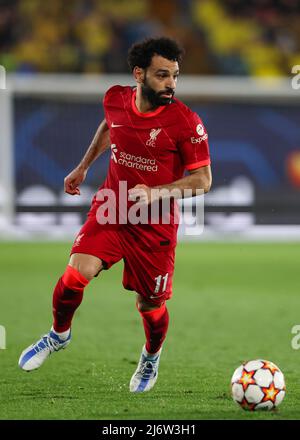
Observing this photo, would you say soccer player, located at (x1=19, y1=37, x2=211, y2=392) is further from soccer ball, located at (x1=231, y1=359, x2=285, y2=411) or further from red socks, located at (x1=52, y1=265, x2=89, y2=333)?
soccer ball, located at (x1=231, y1=359, x2=285, y2=411)

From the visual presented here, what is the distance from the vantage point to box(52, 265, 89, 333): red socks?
5.64m

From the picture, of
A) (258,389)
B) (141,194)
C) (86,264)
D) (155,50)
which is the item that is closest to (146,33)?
(155,50)

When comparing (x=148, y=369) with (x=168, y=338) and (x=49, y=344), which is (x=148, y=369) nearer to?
(x=49, y=344)

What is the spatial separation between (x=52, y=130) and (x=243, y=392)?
13.3 m

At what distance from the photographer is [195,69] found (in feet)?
71.0

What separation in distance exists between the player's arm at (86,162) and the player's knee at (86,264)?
659mm

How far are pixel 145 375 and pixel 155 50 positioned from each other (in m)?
2.07

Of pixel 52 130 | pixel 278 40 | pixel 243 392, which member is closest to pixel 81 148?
pixel 52 130

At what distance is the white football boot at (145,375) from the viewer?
230 inches

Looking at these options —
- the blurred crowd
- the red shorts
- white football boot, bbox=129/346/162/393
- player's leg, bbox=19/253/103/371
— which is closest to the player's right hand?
the red shorts

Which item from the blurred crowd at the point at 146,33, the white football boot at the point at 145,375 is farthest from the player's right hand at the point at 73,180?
the blurred crowd at the point at 146,33

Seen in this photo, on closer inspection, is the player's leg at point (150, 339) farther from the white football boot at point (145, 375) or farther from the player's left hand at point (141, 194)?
the player's left hand at point (141, 194)

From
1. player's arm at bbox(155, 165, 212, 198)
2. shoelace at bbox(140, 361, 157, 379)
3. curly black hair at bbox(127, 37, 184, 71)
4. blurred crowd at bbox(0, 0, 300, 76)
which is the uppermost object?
blurred crowd at bbox(0, 0, 300, 76)
